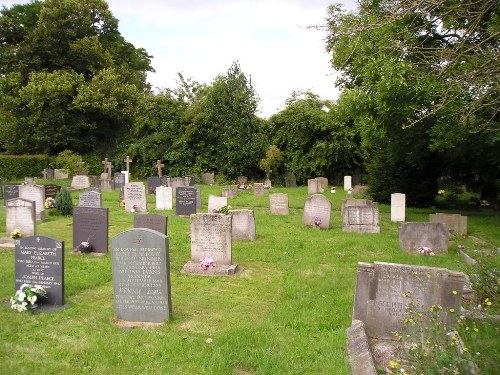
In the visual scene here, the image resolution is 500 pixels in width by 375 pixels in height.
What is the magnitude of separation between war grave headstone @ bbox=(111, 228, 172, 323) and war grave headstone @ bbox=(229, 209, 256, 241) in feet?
19.0

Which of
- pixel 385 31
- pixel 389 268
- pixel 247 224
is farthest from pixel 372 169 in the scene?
pixel 389 268

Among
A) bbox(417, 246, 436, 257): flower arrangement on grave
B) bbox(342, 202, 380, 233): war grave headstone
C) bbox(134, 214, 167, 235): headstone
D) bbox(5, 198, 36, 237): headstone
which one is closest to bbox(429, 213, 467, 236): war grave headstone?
bbox(342, 202, 380, 233): war grave headstone

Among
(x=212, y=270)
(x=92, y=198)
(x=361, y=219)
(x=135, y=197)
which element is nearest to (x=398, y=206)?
(x=361, y=219)

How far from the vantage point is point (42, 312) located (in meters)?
7.34

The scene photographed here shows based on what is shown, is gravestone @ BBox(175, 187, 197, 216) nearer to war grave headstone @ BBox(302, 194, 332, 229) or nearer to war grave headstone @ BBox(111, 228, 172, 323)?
war grave headstone @ BBox(302, 194, 332, 229)

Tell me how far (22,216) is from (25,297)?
20.0 feet

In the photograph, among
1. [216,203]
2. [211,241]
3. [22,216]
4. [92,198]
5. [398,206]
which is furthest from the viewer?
[398,206]

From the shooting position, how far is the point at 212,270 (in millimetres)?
9664

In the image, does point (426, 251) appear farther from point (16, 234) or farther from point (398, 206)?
point (16, 234)

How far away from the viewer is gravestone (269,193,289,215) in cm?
1798

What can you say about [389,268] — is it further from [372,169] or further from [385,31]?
[372,169]

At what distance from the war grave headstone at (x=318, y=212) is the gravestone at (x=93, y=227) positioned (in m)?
6.78

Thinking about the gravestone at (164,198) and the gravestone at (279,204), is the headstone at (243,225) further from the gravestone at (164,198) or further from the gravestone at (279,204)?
the gravestone at (164,198)

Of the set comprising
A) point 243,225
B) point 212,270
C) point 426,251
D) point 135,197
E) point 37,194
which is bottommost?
point 212,270
